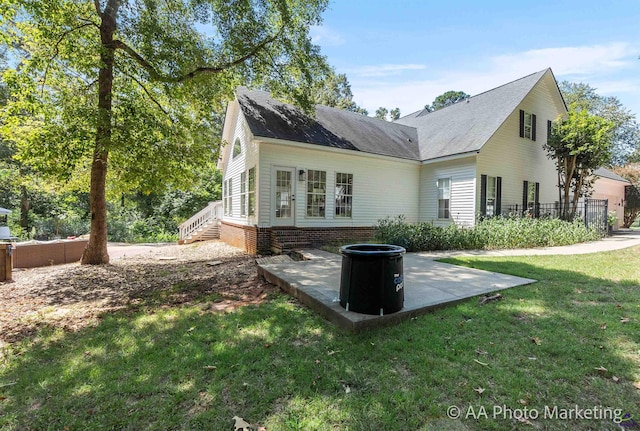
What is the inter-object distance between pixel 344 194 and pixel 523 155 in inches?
329

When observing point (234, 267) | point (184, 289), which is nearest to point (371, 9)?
point (234, 267)

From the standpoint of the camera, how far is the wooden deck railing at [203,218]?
16109 mm

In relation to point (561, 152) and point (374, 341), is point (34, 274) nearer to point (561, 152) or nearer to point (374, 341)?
point (374, 341)

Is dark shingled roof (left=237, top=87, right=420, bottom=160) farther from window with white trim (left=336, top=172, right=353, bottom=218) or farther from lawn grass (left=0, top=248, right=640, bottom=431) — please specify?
lawn grass (left=0, top=248, right=640, bottom=431)

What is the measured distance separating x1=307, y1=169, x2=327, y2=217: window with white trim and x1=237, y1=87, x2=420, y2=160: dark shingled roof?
3.65 feet

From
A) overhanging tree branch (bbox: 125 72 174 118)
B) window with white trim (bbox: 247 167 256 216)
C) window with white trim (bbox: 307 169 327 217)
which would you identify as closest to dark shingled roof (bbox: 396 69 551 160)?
window with white trim (bbox: 307 169 327 217)

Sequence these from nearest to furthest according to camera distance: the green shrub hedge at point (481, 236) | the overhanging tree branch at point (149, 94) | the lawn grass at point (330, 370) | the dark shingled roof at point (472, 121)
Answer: the lawn grass at point (330, 370), the overhanging tree branch at point (149, 94), the green shrub hedge at point (481, 236), the dark shingled roof at point (472, 121)

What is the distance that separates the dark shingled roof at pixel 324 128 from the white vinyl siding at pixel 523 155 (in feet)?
9.95

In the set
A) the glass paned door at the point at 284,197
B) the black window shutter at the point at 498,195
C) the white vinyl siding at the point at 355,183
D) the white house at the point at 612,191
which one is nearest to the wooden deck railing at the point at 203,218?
the glass paned door at the point at 284,197

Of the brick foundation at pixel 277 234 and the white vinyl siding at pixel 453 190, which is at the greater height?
the white vinyl siding at pixel 453 190

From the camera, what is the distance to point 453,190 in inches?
478

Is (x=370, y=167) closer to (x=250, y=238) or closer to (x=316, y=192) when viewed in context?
(x=316, y=192)

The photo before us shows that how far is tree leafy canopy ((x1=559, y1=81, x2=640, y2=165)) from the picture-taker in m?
30.3

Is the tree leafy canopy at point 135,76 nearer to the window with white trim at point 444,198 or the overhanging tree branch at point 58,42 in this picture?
the overhanging tree branch at point 58,42
